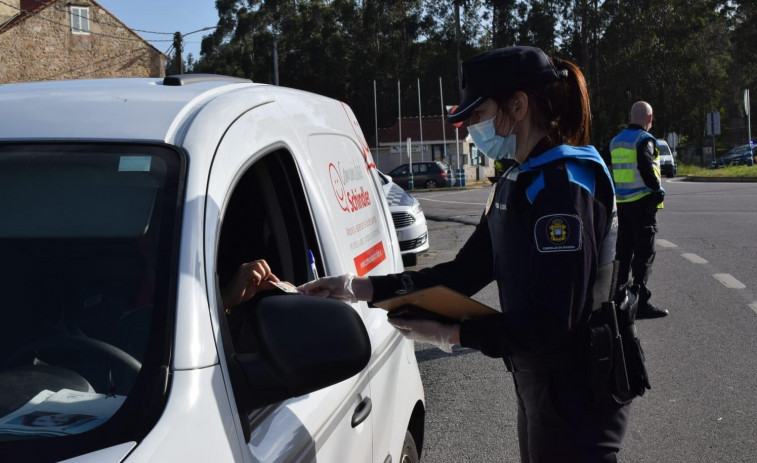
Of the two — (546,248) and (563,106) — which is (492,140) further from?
(546,248)

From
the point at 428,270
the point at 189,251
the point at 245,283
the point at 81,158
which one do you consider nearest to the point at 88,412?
the point at 189,251

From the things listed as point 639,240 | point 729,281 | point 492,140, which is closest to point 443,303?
point 492,140

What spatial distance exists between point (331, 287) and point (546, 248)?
708 millimetres

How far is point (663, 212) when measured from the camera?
18.7 meters

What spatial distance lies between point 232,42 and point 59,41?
41112 mm

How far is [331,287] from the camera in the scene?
8.48ft

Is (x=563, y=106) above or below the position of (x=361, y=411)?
above

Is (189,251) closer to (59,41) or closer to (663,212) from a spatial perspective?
(663,212)

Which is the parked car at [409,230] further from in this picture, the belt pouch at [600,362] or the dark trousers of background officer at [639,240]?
the belt pouch at [600,362]

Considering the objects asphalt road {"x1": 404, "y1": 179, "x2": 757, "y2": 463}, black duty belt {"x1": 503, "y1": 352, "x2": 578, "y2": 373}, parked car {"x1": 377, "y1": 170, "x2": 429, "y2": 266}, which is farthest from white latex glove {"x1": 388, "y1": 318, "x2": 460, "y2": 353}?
parked car {"x1": 377, "y1": 170, "x2": 429, "y2": 266}

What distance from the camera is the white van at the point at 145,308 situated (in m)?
1.67

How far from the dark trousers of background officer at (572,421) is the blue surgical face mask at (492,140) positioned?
0.68 m

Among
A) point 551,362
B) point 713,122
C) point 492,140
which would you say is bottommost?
point 551,362

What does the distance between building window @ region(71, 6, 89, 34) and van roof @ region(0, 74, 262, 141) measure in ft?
140
